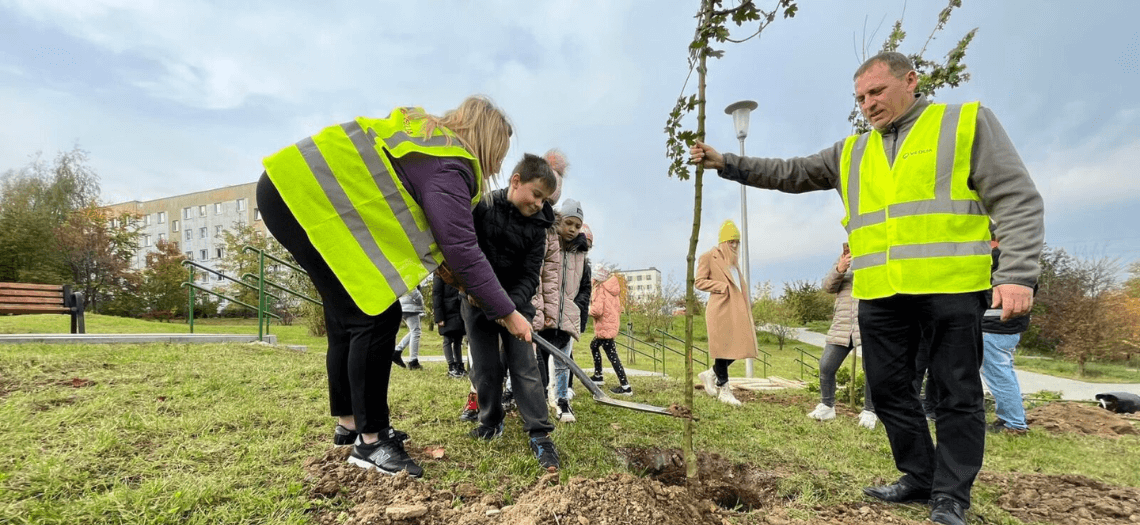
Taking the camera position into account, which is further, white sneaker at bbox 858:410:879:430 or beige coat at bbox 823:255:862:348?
beige coat at bbox 823:255:862:348

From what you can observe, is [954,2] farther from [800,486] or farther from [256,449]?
[256,449]

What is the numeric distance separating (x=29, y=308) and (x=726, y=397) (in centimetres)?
970

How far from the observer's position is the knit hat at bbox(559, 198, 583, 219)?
3.75m

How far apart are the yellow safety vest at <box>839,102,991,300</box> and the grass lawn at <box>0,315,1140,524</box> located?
3.03ft

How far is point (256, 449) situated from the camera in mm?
2275

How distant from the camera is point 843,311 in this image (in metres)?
4.27

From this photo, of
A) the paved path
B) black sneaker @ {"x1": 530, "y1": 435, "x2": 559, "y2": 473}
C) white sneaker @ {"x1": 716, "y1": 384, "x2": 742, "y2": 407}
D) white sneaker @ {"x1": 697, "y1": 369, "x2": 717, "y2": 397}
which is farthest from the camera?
the paved path

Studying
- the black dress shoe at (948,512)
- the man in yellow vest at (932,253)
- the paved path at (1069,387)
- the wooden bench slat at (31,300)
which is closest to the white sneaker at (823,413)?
the paved path at (1069,387)

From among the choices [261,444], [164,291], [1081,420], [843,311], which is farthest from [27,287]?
[164,291]

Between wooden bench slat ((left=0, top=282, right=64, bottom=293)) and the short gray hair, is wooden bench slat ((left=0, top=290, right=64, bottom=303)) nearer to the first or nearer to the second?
wooden bench slat ((left=0, top=282, right=64, bottom=293))

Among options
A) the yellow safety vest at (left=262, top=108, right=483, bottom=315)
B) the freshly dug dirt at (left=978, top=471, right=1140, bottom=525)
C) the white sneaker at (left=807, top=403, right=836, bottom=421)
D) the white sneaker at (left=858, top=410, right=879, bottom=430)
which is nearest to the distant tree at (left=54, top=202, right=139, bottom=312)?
the yellow safety vest at (left=262, top=108, right=483, bottom=315)

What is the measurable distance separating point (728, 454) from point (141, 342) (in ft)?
21.1

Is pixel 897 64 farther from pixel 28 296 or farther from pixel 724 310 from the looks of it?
pixel 28 296

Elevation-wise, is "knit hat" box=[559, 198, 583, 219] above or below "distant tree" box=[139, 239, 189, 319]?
above
